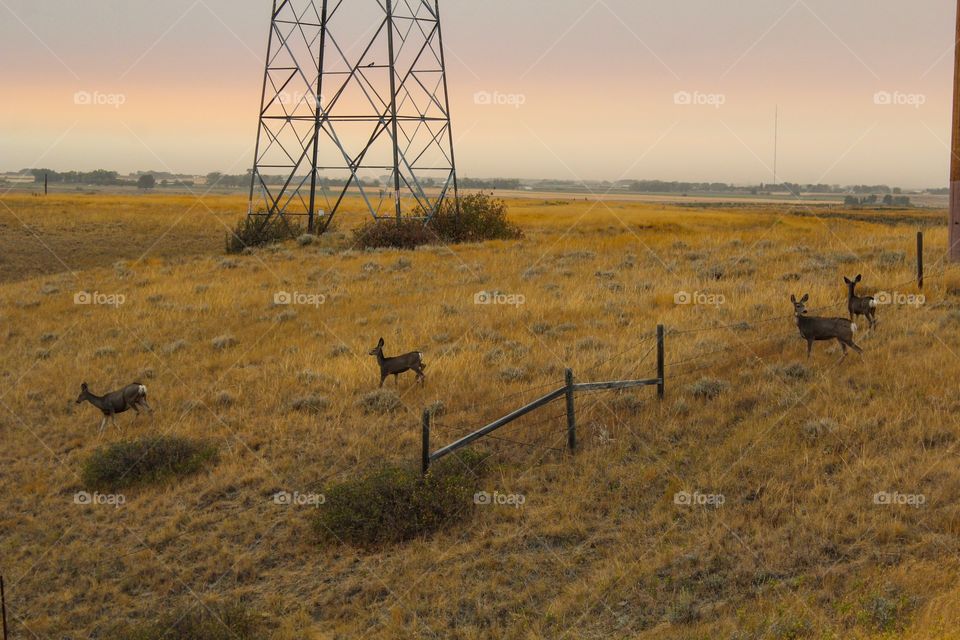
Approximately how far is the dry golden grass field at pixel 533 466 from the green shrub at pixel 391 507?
169 millimetres

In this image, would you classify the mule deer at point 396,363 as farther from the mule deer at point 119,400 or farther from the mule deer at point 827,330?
the mule deer at point 827,330

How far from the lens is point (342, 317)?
20656 mm

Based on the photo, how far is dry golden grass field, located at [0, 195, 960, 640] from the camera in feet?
27.0

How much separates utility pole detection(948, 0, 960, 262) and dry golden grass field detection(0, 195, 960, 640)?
29.6 inches

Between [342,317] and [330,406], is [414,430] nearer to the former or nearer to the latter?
[330,406]

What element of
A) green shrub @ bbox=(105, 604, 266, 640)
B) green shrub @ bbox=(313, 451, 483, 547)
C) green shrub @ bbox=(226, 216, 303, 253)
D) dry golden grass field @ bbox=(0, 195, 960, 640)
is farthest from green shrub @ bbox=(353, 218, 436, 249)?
green shrub @ bbox=(105, 604, 266, 640)

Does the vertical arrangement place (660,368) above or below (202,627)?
above

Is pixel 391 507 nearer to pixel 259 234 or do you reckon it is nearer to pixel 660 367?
pixel 660 367

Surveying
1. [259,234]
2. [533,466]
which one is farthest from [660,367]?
[259,234]

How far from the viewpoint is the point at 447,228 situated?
3716 centimetres

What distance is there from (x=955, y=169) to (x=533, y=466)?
1503 cm

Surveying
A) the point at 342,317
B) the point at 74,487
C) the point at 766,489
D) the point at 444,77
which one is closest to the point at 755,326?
the point at 766,489

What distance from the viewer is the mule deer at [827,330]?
13.5 m

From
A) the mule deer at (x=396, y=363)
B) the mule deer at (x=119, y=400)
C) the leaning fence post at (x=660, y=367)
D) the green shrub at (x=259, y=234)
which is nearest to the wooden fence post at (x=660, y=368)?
the leaning fence post at (x=660, y=367)
